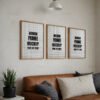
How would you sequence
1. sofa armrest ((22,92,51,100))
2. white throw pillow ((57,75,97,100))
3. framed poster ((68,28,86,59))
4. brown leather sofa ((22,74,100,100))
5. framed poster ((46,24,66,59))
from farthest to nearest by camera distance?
framed poster ((68,28,86,59)) → framed poster ((46,24,66,59)) → white throw pillow ((57,75,97,100)) → brown leather sofa ((22,74,100,100)) → sofa armrest ((22,92,51,100))

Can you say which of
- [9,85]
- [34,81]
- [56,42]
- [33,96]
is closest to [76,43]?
[56,42]

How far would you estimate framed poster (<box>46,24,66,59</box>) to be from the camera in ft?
13.4

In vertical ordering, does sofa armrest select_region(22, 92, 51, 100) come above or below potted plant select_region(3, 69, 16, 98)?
below

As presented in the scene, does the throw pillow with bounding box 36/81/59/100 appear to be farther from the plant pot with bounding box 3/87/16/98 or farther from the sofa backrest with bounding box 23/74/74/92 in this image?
the plant pot with bounding box 3/87/16/98

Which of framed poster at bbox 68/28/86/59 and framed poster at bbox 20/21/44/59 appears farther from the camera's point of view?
framed poster at bbox 68/28/86/59

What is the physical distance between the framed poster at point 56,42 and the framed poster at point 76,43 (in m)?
0.17

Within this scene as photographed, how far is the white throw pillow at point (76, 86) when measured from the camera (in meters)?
3.59

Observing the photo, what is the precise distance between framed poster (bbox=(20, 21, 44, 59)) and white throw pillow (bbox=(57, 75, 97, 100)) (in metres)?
0.68

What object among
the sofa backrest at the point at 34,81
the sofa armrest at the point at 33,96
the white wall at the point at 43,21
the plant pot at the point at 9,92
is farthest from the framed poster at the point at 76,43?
the plant pot at the point at 9,92

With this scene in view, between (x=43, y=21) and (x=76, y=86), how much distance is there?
4.57 ft

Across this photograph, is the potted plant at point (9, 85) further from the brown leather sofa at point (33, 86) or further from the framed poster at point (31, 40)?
the framed poster at point (31, 40)

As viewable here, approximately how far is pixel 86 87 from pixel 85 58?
43.2 inches

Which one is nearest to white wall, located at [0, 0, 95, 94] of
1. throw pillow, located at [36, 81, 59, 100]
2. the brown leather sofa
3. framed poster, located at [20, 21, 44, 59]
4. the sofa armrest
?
framed poster, located at [20, 21, 44, 59]

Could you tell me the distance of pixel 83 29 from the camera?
4.72 m
